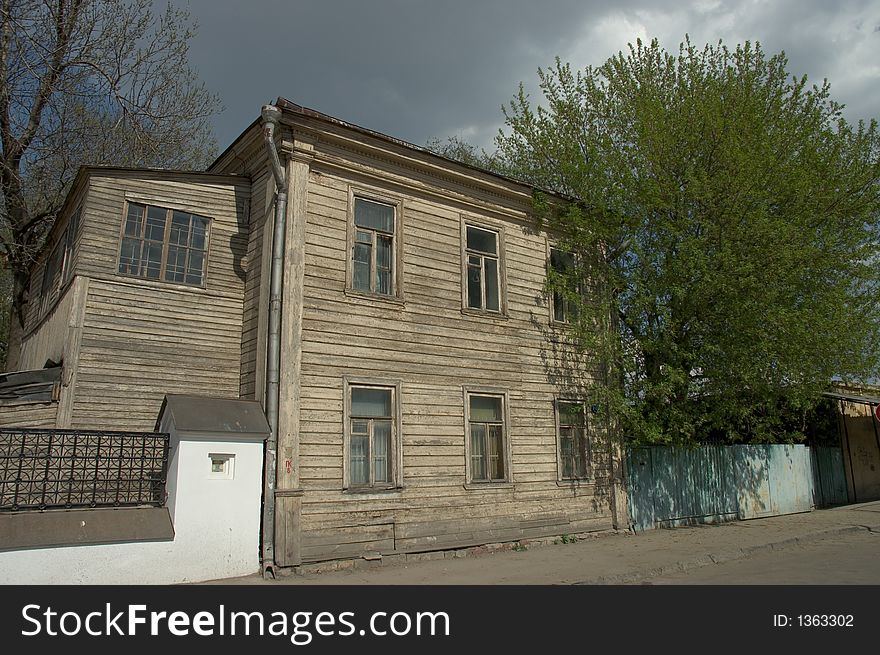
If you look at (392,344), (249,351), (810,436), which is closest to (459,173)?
(392,344)

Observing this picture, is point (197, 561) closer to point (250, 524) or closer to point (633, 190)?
point (250, 524)

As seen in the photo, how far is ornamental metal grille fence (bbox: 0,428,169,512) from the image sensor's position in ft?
24.2

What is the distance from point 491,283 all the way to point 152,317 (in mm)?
6218

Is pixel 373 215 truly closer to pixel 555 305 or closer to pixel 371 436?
pixel 371 436

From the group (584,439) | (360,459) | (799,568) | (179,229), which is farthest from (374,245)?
(799,568)

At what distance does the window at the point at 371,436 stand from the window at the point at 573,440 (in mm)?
3986

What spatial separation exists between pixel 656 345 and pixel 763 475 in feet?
20.7

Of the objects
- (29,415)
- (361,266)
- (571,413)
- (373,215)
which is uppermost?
(373,215)

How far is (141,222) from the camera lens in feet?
34.2

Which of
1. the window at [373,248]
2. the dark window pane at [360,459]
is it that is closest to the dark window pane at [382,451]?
the dark window pane at [360,459]

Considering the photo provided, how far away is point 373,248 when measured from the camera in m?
11.3

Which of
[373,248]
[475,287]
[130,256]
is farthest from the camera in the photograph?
[475,287]

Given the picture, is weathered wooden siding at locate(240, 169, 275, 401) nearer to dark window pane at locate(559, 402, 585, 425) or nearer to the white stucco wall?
the white stucco wall

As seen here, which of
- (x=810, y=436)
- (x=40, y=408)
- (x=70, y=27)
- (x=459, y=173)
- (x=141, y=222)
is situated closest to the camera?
(x=40, y=408)
